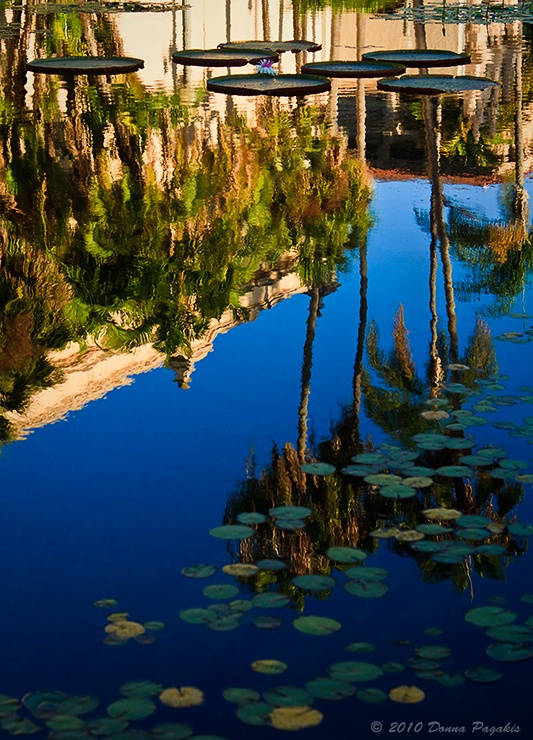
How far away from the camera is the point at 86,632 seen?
433 centimetres

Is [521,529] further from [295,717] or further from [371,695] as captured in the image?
[295,717]

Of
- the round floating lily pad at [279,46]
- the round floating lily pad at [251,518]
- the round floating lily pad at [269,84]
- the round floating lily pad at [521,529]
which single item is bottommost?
the round floating lily pad at [521,529]

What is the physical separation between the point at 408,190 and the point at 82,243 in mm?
3699

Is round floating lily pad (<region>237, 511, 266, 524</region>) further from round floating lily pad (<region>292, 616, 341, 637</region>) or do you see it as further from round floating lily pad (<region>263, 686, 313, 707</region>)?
round floating lily pad (<region>263, 686, 313, 707</region>)

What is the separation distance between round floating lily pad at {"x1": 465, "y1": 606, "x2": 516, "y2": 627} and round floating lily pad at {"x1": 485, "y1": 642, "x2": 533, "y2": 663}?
135 millimetres

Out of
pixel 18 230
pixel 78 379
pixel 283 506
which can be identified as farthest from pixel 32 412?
pixel 18 230

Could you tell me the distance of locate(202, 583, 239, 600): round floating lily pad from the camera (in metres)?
4.52

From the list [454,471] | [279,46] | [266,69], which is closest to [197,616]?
[454,471]

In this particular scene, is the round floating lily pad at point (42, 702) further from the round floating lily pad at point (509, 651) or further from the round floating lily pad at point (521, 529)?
the round floating lily pad at point (521, 529)

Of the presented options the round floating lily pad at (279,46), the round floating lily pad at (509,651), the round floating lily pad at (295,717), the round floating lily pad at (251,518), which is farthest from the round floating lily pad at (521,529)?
the round floating lily pad at (279,46)

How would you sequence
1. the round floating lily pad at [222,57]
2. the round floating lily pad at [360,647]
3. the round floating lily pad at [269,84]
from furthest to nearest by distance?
the round floating lily pad at [222,57], the round floating lily pad at [269,84], the round floating lily pad at [360,647]

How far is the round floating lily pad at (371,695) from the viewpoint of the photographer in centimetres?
386

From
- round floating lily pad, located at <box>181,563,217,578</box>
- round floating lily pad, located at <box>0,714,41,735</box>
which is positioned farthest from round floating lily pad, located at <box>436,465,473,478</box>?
round floating lily pad, located at <box>0,714,41,735</box>

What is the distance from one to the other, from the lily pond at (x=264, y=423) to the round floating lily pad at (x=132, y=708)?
14 millimetres
